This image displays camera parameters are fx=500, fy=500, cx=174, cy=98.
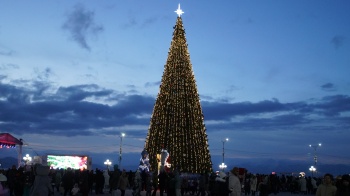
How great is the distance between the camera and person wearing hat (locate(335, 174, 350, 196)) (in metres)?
10.6

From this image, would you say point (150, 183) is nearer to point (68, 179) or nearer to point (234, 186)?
point (68, 179)

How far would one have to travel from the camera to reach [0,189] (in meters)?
9.76

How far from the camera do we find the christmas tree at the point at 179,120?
40.0 meters

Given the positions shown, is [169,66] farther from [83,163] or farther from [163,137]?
[83,163]

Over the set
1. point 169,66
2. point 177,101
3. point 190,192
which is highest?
point 169,66

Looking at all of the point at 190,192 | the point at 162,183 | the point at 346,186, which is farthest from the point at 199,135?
the point at 346,186

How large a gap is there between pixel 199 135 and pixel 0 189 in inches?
1219

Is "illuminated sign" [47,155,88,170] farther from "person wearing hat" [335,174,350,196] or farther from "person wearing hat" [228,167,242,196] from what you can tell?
"person wearing hat" [335,174,350,196]

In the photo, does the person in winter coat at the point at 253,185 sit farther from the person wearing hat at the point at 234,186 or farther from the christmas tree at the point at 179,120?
the person wearing hat at the point at 234,186

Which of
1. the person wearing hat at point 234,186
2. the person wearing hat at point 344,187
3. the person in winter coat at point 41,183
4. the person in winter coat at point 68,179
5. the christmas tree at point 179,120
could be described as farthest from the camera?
the christmas tree at point 179,120

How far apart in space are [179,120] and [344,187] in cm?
2958

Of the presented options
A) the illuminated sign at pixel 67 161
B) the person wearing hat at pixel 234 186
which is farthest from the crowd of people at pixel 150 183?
the illuminated sign at pixel 67 161

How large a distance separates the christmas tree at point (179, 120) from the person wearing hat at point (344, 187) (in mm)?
29183

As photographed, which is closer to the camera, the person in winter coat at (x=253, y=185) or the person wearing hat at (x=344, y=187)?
the person wearing hat at (x=344, y=187)
